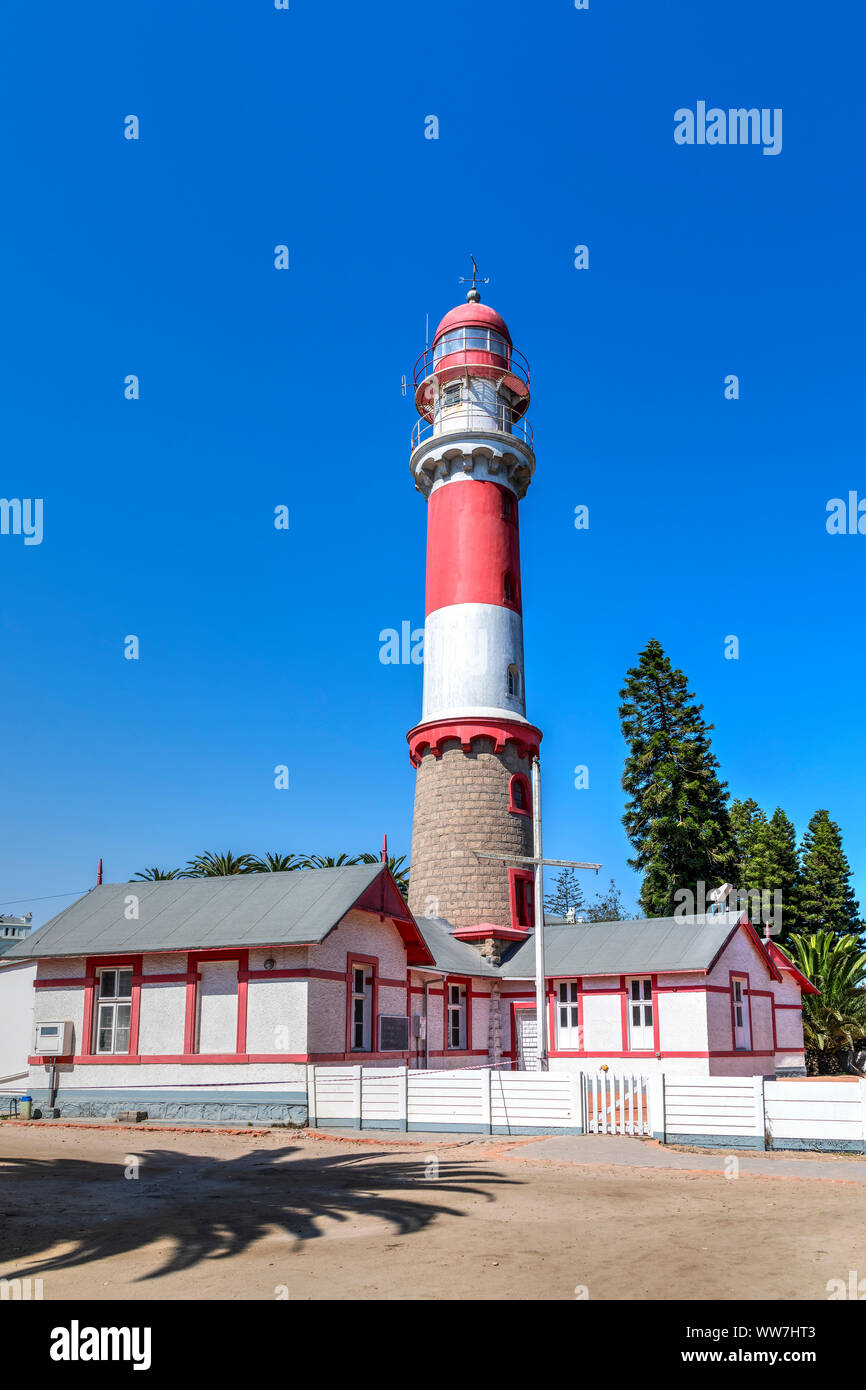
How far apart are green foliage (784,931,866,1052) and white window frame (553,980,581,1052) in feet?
35.2

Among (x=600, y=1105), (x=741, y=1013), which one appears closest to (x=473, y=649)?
(x=741, y=1013)

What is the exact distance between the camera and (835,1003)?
1457 inches

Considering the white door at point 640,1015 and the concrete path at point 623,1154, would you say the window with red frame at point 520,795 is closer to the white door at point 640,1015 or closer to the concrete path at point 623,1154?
the white door at point 640,1015

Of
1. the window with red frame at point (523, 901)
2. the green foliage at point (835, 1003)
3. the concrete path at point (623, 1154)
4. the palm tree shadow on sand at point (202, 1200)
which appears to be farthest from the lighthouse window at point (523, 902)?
the palm tree shadow on sand at point (202, 1200)

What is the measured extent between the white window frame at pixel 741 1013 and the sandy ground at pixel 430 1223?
42.0 feet

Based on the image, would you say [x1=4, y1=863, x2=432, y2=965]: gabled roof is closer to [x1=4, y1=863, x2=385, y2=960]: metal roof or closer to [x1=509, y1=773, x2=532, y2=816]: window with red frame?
[x1=4, y1=863, x2=385, y2=960]: metal roof

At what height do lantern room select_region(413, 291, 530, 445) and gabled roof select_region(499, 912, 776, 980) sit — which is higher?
lantern room select_region(413, 291, 530, 445)

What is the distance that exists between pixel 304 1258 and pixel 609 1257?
2.52m

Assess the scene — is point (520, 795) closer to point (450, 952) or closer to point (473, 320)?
point (450, 952)

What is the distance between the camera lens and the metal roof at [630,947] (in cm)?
2775

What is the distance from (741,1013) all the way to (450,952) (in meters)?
7.92

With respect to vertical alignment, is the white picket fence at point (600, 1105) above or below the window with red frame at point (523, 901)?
below

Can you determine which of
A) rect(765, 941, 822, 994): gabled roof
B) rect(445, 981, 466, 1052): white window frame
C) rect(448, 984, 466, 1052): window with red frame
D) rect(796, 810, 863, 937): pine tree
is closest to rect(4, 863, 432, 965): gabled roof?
rect(445, 981, 466, 1052): white window frame

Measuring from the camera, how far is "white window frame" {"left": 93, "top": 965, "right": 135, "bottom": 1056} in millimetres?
23719
